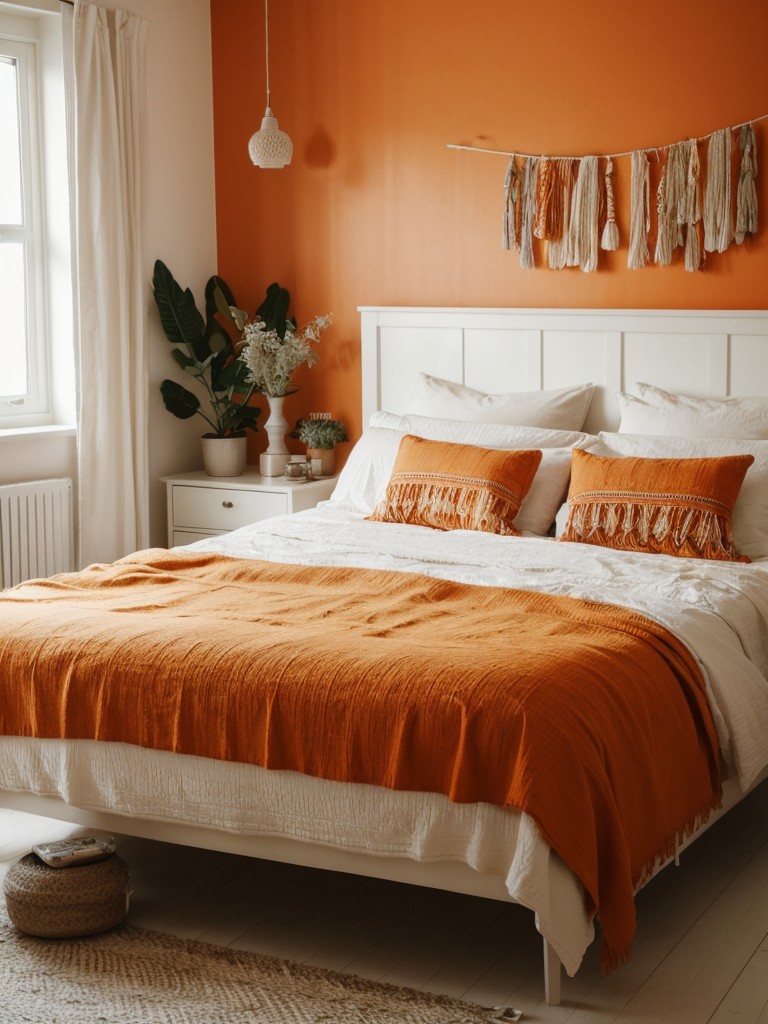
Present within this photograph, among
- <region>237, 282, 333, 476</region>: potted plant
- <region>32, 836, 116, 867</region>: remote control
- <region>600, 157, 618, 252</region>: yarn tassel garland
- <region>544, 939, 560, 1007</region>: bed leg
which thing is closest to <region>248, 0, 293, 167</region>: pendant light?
<region>237, 282, 333, 476</region>: potted plant

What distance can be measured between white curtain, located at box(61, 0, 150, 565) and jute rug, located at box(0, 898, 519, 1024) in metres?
2.32

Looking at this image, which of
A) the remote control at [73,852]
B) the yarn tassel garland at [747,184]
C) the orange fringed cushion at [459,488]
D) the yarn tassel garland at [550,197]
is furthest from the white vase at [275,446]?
the remote control at [73,852]

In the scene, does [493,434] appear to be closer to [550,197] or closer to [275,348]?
[550,197]

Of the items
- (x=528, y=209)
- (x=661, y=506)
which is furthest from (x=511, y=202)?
(x=661, y=506)

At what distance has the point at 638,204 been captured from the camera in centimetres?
436

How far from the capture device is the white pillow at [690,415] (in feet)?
13.1

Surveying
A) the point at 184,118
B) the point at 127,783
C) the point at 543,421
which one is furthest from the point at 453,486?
the point at 184,118

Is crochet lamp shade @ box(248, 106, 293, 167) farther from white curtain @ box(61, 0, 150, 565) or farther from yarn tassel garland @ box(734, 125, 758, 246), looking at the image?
yarn tassel garland @ box(734, 125, 758, 246)

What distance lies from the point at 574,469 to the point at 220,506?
62.2 inches

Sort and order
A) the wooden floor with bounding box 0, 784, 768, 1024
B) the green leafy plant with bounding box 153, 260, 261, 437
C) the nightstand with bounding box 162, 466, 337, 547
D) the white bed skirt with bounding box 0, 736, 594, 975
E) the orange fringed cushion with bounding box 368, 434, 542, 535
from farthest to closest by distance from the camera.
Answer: the green leafy plant with bounding box 153, 260, 261, 437
the nightstand with bounding box 162, 466, 337, 547
the orange fringed cushion with bounding box 368, 434, 542, 535
the wooden floor with bounding box 0, 784, 768, 1024
the white bed skirt with bounding box 0, 736, 594, 975

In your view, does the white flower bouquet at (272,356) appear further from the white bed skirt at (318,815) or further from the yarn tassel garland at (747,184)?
the white bed skirt at (318,815)

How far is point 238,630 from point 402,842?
0.62 meters

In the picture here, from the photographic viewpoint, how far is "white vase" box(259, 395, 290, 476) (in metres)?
5.03

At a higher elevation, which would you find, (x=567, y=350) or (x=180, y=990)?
(x=567, y=350)
